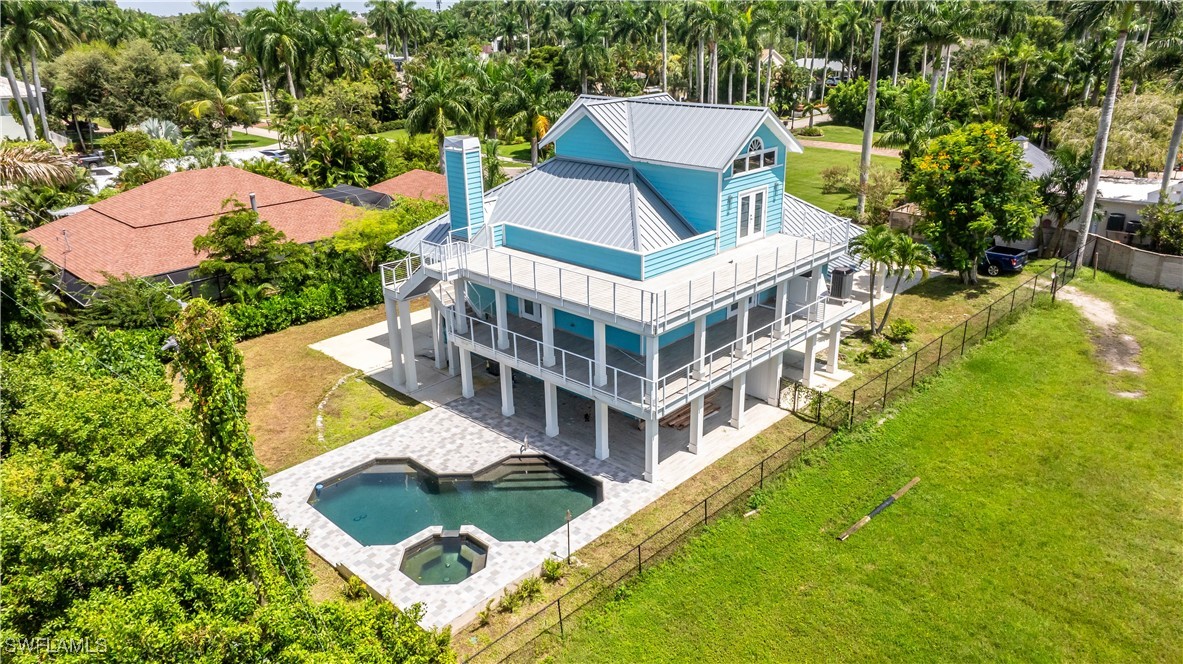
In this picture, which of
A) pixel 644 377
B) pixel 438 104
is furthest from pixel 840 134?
pixel 644 377

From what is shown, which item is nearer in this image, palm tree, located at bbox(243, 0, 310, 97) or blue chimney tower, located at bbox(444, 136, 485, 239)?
blue chimney tower, located at bbox(444, 136, 485, 239)

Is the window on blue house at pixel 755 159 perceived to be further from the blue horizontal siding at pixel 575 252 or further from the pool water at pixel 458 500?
the pool water at pixel 458 500

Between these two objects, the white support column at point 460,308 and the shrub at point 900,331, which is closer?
the white support column at point 460,308

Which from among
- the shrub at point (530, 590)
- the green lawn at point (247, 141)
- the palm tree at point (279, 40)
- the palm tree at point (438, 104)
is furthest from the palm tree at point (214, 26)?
the shrub at point (530, 590)

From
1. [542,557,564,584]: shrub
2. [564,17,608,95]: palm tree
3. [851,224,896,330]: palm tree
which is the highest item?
[564,17,608,95]: palm tree

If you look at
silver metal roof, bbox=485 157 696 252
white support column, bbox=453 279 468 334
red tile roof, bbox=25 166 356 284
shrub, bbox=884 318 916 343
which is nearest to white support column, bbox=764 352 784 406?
silver metal roof, bbox=485 157 696 252

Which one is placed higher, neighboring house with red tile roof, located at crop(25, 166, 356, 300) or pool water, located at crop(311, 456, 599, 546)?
neighboring house with red tile roof, located at crop(25, 166, 356, 300)

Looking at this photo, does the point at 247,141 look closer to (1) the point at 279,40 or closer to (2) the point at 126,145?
(1) the point at 279,40

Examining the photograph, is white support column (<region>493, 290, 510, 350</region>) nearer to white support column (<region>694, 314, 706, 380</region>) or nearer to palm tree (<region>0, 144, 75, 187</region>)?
white support column (<region>694, 314, 706, 380</region>)
